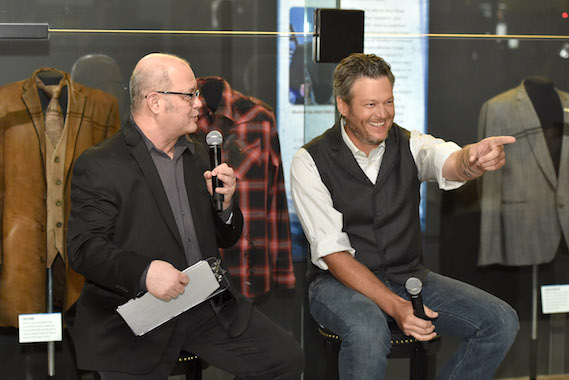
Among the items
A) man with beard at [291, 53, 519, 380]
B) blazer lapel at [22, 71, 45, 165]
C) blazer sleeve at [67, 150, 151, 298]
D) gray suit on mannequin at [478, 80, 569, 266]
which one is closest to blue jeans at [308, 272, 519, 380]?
man with beard at [291, 53, 519, 380]

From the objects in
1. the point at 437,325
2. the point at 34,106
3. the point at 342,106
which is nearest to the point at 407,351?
the point at 437,325

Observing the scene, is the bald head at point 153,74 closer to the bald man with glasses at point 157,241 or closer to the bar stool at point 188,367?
the bald man with glasses at point 157,241

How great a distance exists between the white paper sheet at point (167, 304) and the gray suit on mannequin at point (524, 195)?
5.32 feet

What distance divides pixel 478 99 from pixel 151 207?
1.71m

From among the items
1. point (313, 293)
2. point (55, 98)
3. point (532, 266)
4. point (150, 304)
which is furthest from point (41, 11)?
point (532, 266)

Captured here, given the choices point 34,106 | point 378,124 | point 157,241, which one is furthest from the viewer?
point 34,106

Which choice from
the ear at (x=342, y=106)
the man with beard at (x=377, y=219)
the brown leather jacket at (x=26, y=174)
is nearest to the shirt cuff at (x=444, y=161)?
the man with beard at (x=377, y=219)

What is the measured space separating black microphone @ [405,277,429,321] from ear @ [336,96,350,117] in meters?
0.76

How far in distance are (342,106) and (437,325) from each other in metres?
0.88

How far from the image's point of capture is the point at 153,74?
246cm

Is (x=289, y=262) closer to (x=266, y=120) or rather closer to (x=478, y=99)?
(x=266, y=120)

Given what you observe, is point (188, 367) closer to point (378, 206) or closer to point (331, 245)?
→ point (331, 245)

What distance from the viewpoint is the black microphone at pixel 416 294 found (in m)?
2.29

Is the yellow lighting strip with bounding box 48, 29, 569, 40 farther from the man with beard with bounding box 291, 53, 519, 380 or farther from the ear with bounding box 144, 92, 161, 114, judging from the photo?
the ear with bounding box 144, 92, 161, 114
